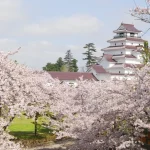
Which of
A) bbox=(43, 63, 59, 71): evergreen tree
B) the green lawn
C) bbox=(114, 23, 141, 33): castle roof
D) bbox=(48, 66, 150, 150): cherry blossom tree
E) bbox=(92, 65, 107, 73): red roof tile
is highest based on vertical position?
bbox=(114, 23, 141, 33): castle roof

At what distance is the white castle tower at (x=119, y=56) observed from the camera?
66375 millimetres

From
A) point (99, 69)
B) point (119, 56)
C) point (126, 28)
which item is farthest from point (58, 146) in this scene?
point (126, 28)

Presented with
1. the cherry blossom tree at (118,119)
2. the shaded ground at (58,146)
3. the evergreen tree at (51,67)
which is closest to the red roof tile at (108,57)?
the evergreen tree at (51,67)

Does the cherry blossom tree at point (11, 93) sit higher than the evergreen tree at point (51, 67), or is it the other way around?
the evergreen tree at point (51, 67)

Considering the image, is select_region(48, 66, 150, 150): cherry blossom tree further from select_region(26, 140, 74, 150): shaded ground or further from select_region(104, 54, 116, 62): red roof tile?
select_region(104, 54, 116, 62): red roof tile

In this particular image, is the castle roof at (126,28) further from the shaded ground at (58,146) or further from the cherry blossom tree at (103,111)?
the cherry blossom tree at (103,111)

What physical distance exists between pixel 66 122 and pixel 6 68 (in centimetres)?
432

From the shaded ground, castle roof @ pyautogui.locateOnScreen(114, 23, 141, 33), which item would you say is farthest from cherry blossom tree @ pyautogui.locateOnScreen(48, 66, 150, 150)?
castle roof @ pyautogui.locateOnScreen(114, 23, 141, 33)

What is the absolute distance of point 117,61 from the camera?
6925cm

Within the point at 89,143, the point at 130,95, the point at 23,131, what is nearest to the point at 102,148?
the point at 89,143

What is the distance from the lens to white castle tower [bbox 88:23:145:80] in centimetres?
6638

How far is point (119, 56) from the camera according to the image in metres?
68.6

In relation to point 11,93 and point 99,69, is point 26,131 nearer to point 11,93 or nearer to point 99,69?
point 11,93

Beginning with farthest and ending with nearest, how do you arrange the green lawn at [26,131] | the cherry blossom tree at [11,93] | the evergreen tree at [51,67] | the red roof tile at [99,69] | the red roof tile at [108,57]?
the evergreen tree at [51,67], the red roof tile at [108,57], the red roof tile at [99,69], the green lawn at [26,131], the cherry blossom tree at [11,93]
